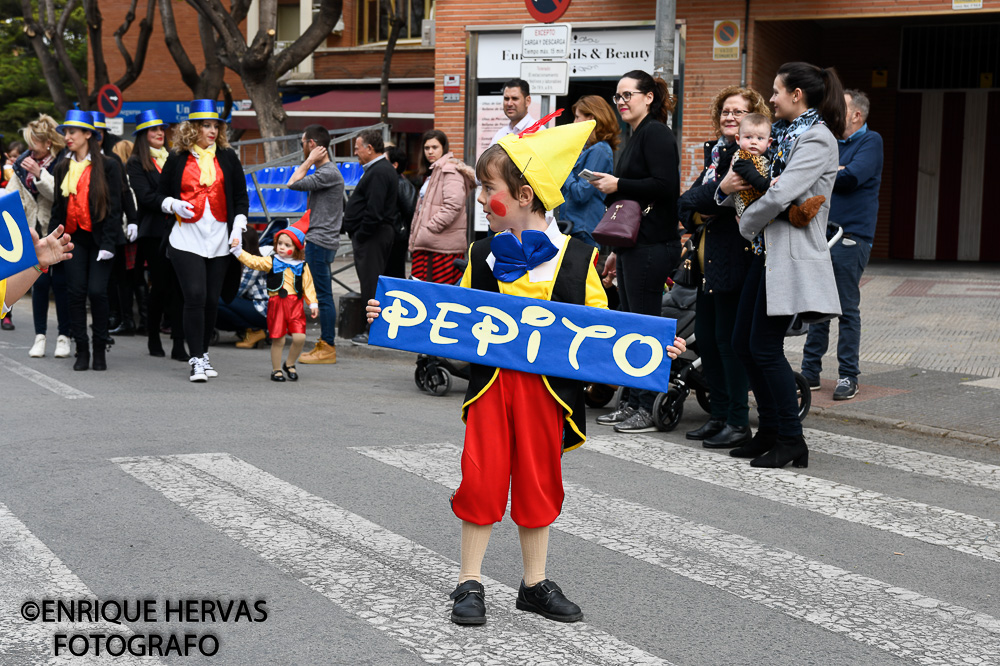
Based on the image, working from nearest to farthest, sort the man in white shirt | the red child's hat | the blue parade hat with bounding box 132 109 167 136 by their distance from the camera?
the man in white shirt, the red child's hat, the blue parade hat with bounding box 132 109 167 136

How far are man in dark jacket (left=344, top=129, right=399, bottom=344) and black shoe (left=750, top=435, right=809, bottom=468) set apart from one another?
16.0 feet

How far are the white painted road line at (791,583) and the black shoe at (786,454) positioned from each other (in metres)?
1.20

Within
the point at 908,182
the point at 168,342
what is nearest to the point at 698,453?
the point at 168,342

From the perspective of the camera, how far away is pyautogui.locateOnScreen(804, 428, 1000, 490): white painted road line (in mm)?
6321

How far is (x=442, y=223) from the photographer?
9688 mm

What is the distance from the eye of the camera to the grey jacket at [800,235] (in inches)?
239

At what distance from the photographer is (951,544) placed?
5.04 meters

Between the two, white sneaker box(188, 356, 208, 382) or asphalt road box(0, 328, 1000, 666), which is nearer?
asphalt road box(0, 328, 1000, 666)

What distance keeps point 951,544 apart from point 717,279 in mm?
2200

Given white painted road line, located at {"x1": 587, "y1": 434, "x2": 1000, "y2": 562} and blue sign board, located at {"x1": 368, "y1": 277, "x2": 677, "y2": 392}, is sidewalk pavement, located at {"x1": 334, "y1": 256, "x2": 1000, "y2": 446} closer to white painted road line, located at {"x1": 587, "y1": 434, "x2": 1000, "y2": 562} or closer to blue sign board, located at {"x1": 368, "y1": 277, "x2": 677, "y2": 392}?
white painted road line, located at {"x1": 587, "y1": 434, "x2": 1000, "y2": 562}

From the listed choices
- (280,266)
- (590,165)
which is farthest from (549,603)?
(280,266)

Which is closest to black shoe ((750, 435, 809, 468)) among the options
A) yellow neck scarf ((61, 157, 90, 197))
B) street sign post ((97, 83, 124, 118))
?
yellow neck scarf ((61, 157, 90, 197))

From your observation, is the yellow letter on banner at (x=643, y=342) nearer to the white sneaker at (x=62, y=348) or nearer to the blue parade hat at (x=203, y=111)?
the blue parade hat at (x=203, y=111)

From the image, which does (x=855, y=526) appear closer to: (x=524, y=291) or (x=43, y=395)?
(x=524, y=291)
